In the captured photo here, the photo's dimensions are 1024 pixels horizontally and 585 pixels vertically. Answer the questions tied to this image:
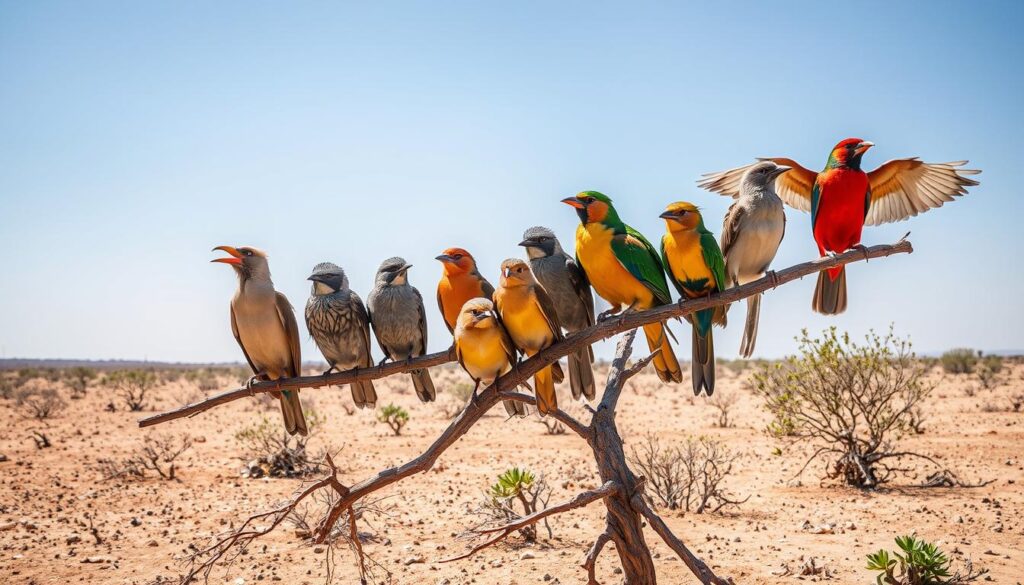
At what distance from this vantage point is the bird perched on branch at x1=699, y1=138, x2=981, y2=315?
15.1 feet

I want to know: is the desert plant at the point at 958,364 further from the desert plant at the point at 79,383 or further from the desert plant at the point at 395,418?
the desert plant at the point at 79,383

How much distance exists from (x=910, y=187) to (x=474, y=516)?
8842 mm

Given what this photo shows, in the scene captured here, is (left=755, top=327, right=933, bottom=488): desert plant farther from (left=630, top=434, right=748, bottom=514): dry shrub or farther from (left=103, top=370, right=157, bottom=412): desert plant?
(left=103, top=370, right=157, bottom=412): desert plant

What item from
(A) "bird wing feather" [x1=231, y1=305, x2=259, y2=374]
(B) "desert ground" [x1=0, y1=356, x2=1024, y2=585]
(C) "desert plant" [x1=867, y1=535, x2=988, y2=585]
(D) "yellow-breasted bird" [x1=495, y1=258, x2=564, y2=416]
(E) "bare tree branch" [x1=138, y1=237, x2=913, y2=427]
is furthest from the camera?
(B) "desert ground" [x1=0, y1=356, x2=1024, y2=585]

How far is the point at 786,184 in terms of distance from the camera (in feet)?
17.1

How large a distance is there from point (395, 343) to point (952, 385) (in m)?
31.0

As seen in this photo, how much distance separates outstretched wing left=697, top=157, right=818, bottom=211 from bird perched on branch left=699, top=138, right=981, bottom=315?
0.03 ft

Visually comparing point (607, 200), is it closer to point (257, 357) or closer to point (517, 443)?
point (257, 357)

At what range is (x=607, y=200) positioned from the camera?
439cm

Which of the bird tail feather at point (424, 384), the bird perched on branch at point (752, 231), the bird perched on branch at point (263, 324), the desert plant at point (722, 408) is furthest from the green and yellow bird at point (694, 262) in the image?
the desert plant at point (722, 408)

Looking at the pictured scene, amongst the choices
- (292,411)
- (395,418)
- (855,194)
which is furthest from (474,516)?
(395,418)

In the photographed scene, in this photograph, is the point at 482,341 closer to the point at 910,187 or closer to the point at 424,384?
the point at 424,384

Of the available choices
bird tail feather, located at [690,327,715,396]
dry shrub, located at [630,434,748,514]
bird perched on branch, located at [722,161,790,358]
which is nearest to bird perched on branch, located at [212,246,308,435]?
bird tail feather, located at [690,327,715,396]

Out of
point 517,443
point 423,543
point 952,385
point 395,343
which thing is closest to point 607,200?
point 395,343
